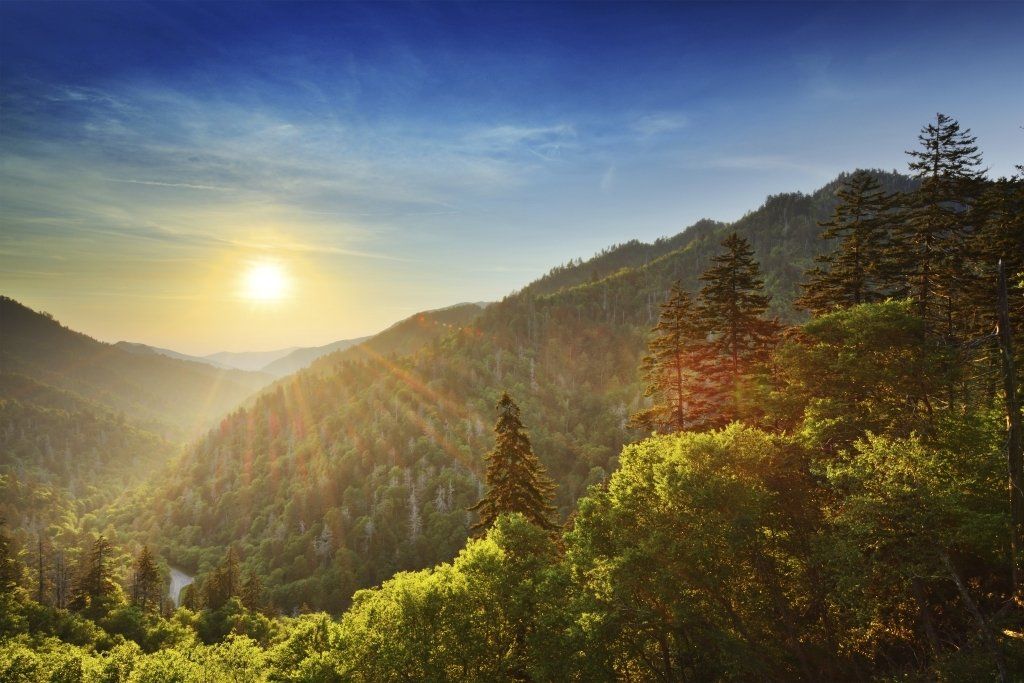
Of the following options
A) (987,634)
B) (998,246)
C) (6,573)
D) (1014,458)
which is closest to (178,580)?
(6,573)

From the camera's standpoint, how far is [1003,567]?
18.4 metres

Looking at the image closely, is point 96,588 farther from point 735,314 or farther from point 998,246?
point 998,246

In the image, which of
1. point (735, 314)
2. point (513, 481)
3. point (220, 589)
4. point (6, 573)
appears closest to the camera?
point (735, 314)

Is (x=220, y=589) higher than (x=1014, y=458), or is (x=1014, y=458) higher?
(x=1014, y=458)

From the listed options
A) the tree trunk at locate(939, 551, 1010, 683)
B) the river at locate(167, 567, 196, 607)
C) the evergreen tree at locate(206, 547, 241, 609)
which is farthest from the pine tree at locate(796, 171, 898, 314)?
the river at locate(167, 567, 196, 607)

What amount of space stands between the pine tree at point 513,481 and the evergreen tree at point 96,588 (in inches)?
2609

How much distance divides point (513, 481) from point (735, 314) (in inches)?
655

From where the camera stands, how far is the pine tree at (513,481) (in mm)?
31609

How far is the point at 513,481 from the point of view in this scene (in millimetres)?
31953

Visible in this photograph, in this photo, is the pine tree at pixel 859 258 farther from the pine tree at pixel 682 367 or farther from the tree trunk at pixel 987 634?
the tree trunk at pixel 987 634

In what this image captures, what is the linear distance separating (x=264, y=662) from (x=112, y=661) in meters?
9.72

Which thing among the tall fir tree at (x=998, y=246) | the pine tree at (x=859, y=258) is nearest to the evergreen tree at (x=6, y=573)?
the pine tree at (x=859, y=258)

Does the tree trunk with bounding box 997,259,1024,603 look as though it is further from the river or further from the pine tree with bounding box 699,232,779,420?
the river

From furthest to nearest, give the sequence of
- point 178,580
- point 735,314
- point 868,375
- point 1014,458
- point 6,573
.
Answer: point 178,580 < point 6,573 < point 735,314 < point 868,375 < point 1014,458
